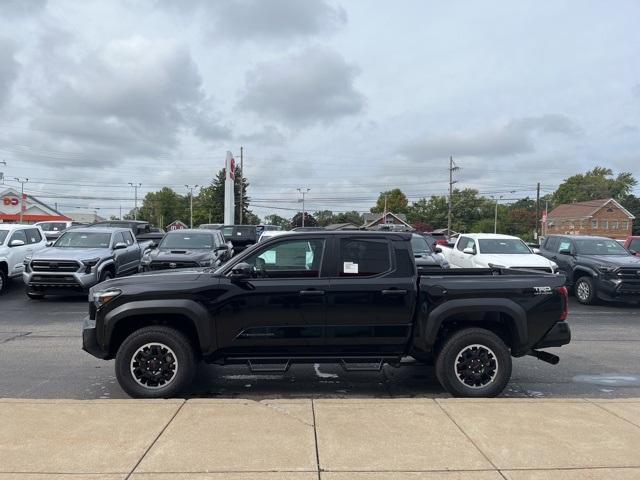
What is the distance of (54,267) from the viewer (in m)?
12.8

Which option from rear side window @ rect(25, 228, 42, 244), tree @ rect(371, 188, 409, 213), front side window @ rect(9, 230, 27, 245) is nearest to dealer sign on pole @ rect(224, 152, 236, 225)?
rear side window @ rect(25, 228, 42, 244)

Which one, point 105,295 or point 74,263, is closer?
point 105,295

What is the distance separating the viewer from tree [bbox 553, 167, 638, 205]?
4941 inches

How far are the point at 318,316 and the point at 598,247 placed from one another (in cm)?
1170

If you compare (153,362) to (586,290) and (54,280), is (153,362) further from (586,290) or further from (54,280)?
(586,290)

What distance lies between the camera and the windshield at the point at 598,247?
48.0ft

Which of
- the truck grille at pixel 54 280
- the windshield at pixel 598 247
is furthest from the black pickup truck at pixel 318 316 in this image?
the windshield at pixel 598 247

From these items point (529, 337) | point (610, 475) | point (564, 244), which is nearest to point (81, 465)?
point (610, 475)

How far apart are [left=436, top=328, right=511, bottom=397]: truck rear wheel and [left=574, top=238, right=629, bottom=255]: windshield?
33.2 ft

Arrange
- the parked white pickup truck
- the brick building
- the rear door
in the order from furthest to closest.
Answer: the brick building < the parked white pickup truck < the rear door

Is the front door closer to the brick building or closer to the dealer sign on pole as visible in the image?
the dealer sign on pole

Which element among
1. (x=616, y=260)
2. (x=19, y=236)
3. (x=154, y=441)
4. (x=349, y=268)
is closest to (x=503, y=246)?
(x=616, y=260)

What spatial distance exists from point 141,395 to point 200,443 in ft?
5.31

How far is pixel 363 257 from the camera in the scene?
611 cm
